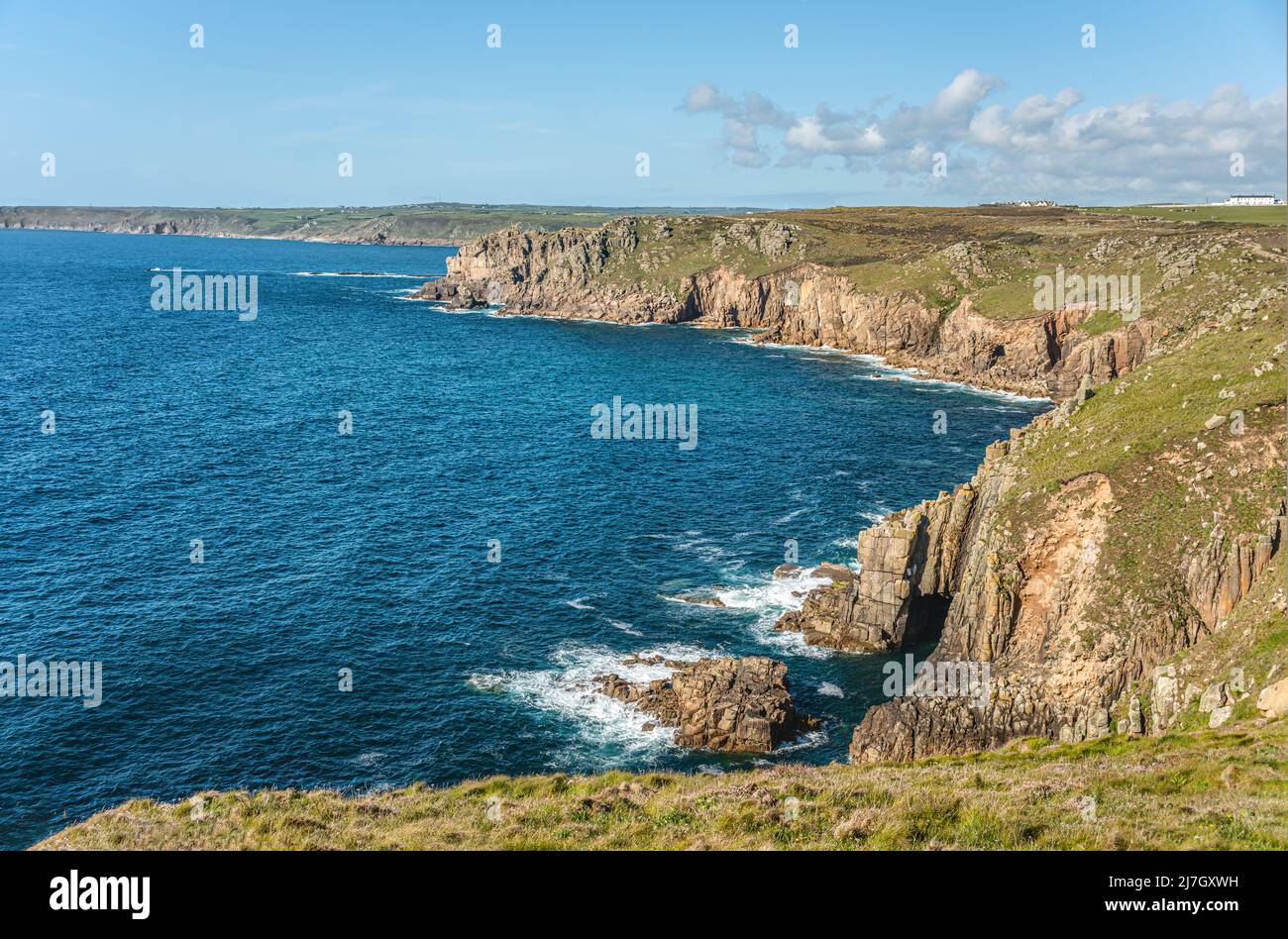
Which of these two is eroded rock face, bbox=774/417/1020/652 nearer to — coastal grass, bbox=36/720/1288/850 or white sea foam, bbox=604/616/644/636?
white sea foam, bbox=604/616/644/636

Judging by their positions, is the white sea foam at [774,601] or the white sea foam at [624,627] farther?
the white sea foam at [624,627]

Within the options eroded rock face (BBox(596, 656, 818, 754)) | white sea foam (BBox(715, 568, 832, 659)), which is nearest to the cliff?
white sea foam (BBox(715, 568, 832, 659))

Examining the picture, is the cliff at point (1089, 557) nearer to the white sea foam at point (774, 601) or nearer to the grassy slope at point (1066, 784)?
the grassy slope at point (1066, 784)

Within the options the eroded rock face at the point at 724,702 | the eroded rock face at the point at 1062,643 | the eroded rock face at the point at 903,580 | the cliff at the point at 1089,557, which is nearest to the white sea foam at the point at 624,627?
the eroded rock face at the point at 724,702

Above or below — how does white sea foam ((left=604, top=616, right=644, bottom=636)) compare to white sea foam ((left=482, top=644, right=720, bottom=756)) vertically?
above

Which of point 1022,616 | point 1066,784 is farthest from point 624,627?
point 1066,784

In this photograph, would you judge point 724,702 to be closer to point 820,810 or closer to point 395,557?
point 820,810
